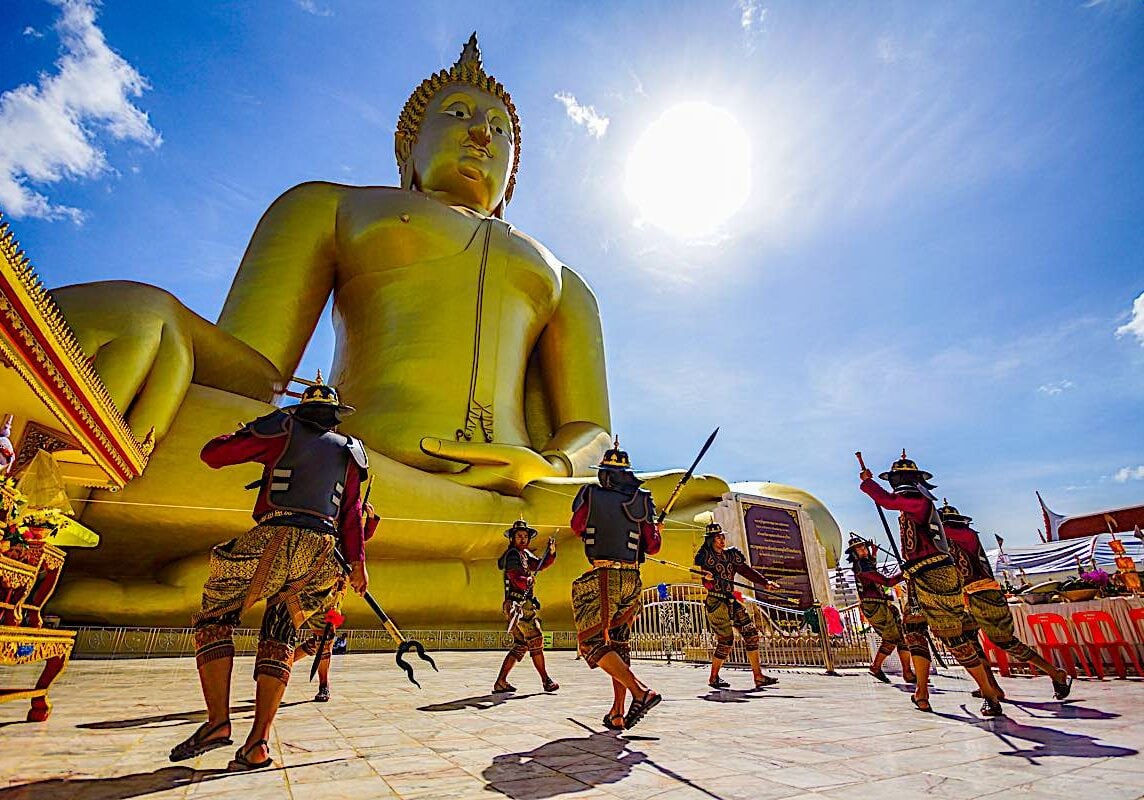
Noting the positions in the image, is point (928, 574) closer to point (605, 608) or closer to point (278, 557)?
point (605, 608)

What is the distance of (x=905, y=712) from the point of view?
3797 millimetres

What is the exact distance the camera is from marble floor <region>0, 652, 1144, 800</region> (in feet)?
6.30

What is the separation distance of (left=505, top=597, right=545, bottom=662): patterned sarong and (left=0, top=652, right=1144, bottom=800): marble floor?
45 cm

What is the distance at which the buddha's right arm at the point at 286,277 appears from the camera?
399 inches

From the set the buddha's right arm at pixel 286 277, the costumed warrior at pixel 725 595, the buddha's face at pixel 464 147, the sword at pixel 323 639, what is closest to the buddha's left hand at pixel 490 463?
the buddha's right arm at pixel 286 277

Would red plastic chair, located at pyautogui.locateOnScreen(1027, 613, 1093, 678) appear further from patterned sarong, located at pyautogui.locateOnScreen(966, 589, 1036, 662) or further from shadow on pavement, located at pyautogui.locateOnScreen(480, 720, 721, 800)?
shadow on pavement, located at pyautogui.locateOnScreen(480, 720, 721, 800)

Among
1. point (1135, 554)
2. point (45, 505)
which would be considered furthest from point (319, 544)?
point (1135, 554)

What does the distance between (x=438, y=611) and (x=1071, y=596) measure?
7746 mm

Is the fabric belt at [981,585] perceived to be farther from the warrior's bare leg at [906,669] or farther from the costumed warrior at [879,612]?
the costumed warrior at [879,612]

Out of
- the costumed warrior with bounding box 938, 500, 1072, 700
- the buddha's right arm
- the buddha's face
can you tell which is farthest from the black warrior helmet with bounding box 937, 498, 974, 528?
the buddha's face

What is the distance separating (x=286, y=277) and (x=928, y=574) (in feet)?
33.6

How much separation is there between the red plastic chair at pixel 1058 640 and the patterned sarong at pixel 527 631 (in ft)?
18.3

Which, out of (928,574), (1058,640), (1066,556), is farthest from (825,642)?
(1066,556)

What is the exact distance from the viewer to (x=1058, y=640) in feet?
22.0
